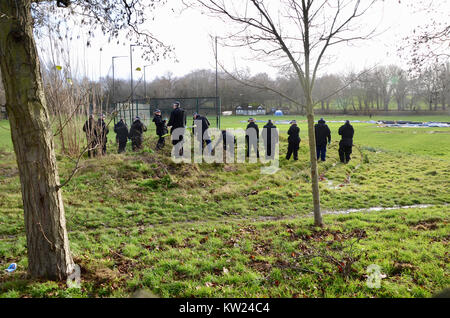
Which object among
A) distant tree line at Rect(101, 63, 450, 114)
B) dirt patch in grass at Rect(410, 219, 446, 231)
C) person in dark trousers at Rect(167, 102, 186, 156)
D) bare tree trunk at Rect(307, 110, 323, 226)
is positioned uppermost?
distant tree line at Rect(101, 63, 450, 114)

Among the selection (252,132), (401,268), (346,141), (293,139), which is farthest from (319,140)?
(401,268)

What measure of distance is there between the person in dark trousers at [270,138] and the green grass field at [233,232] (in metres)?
2.71

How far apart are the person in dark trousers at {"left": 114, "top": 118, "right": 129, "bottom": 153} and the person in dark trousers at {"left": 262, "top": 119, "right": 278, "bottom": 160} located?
6851 millimetres

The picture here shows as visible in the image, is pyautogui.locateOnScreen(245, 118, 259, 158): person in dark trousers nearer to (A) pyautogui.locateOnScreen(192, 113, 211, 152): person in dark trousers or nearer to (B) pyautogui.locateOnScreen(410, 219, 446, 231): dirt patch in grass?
(A) pyautogui.locateOnScreen(192, 113, 211, 152): person in dark trousers

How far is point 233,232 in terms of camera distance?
635 cm

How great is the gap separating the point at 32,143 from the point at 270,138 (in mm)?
12578

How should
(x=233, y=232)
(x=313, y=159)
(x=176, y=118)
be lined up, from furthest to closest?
(x=176, y=118) < (x=233, y=232) < (x=313, y=159)

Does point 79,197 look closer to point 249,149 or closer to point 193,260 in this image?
point 193,260

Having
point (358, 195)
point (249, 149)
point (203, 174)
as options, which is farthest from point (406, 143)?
point (203, 174)

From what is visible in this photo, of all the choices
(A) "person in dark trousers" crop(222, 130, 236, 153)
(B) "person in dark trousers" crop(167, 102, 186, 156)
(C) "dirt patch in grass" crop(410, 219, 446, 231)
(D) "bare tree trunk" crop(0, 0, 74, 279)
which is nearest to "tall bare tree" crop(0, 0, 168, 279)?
(D) "bare tree trunk" crop(0, 0, 74, 279)

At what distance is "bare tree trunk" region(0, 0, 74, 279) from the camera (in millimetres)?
3582

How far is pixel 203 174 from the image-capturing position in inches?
448

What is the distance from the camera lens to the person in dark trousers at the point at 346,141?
1500cm

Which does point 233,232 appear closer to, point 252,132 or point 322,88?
point 322,88
